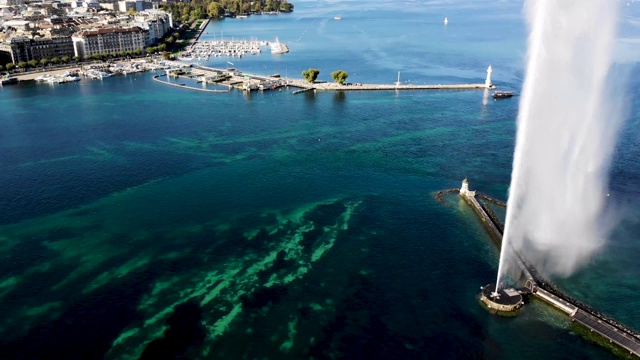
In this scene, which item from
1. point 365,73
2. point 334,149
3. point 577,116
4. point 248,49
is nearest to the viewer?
point 577,116

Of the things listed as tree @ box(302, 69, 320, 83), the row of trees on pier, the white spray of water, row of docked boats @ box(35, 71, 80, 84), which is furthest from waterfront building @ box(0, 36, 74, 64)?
the white spray of water

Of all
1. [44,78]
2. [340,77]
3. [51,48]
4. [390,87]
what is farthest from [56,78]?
[390,87]

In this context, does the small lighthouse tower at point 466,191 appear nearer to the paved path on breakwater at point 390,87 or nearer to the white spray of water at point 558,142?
the white spray of water at point 558,142

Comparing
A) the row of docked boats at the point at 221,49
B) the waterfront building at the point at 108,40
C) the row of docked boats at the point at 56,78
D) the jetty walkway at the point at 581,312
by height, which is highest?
the waterfront building at the point at 108,40

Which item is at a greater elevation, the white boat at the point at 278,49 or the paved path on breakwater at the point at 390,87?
the white boat at the point at 278,49

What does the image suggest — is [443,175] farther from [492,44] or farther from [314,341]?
[492,44]

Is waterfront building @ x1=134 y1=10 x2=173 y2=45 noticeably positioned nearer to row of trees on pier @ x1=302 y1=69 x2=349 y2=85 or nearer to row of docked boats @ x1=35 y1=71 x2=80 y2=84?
row of docked boats @ x1=35 y1=71 x2=80 y2=84

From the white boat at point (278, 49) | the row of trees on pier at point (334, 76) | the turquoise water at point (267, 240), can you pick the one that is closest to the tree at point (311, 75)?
the row of trees on pier at point (334, 76)

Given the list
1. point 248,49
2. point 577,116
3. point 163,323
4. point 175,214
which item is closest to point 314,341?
point 163,323
